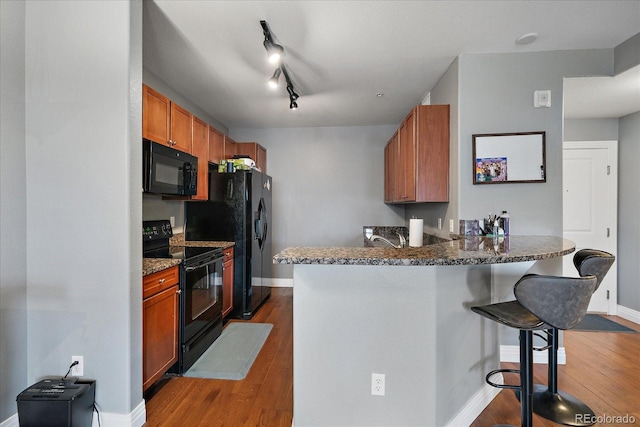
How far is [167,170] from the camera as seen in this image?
2.48m

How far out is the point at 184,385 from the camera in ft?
7.01

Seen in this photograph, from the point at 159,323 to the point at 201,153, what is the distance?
77.3 inches

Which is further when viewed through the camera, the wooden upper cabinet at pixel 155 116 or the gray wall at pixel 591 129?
the gray wall at pixel 591 129

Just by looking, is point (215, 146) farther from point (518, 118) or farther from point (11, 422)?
point (518, 118)

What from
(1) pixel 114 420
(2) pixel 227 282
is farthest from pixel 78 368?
(2) pixel 227 282

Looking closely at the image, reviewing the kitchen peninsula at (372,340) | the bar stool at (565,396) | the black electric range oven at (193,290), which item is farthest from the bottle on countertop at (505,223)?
the black electric range oven at (193,290)

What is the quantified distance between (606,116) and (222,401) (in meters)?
4.86

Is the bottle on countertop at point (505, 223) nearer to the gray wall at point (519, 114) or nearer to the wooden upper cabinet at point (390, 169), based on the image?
the gray wall at point (519, 114)

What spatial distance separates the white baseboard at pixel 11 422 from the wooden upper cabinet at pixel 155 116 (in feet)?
6.28

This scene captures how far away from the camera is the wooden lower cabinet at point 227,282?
3148mm

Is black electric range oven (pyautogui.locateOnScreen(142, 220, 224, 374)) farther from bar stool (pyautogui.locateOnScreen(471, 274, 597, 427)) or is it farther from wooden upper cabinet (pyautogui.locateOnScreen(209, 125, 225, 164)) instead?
bar stool (pyautogui.locateOnScreen(471, 274, 597, 427))

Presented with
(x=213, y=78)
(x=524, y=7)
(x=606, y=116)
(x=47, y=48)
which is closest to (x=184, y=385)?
(x=47, y=48)

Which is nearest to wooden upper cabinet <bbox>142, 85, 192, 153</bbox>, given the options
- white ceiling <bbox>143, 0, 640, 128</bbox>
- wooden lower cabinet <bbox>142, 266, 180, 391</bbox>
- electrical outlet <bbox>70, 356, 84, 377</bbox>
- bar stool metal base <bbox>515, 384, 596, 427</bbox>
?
white ceiling <bbox>143, 0, 640, 128</bbox>

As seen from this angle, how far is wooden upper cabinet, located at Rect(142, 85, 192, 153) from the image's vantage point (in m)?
2.35
